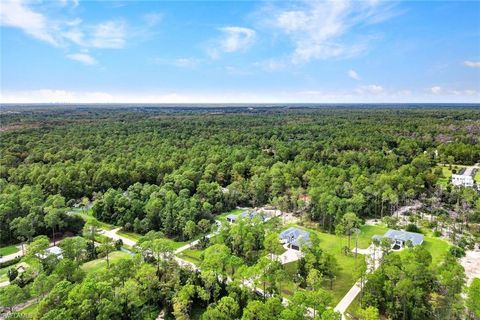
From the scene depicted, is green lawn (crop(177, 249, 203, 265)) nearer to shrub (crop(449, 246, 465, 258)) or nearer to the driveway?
the driveway

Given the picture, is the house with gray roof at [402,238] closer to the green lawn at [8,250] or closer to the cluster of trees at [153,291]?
the cluster of trees at [153,291]

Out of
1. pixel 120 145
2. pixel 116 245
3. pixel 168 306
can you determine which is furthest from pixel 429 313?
pixel 120 145

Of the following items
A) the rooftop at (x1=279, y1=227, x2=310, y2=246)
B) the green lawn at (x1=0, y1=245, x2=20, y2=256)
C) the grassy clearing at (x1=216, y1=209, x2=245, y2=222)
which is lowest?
the green lawn at (x1=0, y1=245, x2=20, y2=256)

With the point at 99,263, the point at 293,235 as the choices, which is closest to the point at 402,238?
Result: the point at 293,235

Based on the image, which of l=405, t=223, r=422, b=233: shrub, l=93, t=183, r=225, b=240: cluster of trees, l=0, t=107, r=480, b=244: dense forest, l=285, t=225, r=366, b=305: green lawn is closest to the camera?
l=285, t=225, r=366, b=305: green lawn

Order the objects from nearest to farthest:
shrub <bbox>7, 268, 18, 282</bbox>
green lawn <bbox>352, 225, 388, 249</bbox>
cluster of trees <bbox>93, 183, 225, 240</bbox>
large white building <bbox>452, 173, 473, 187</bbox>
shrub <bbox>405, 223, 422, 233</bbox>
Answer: shrub <bbox>7, 268, 18, 282</bbox> < green lawn <bbox>352, 225, 388, 249</bbox> < cluster of trees <bbox>93, 183, 225, 240</bbox> < shrub <bbox>405, 223, 422, 233</bbox> < large white building <bbox>452, 173, 473, 187</bbox>

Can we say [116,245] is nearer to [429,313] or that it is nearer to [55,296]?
[55,296]

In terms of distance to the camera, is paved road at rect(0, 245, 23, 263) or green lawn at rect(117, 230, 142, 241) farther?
green lawn at rect(117, 230, 142, 241)

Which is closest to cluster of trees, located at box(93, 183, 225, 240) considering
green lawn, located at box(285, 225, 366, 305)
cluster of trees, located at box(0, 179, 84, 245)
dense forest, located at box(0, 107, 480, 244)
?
dense forest, located at box(0, 107, 480, 244)

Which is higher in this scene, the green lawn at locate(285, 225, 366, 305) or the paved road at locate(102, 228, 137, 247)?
the green lawn at locate(285, 225, 366, 305)

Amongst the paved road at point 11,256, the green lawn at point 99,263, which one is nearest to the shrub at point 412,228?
the green lawn at point 99,263

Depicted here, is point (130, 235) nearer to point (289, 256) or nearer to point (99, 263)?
point (99, 263)
